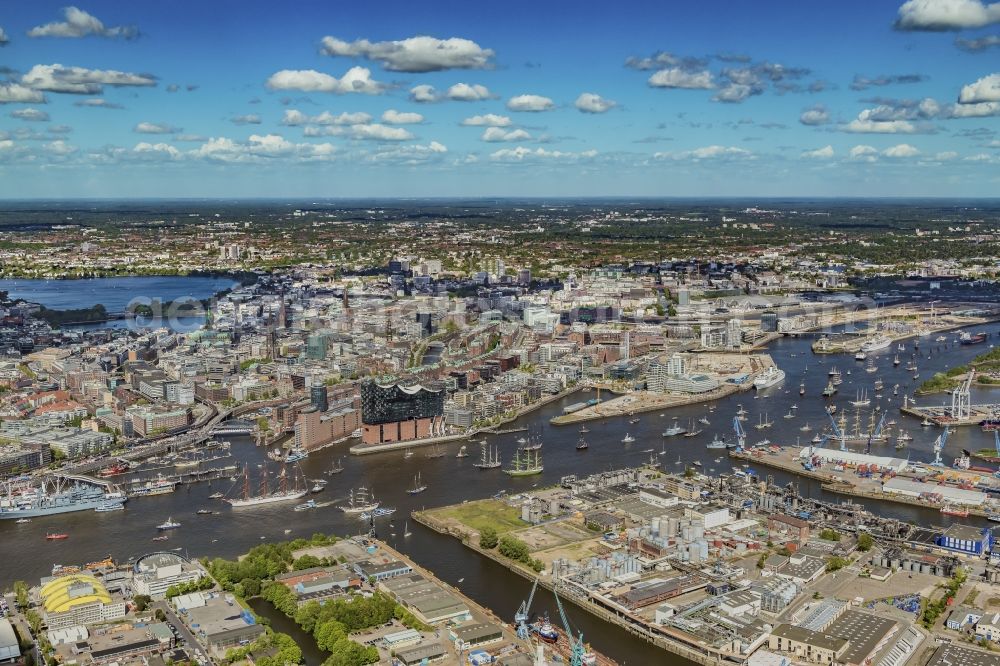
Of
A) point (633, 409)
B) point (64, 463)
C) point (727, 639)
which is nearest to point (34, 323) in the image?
point (64, 463)

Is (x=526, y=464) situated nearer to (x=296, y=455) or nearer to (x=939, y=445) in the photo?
(x=296, y=455)

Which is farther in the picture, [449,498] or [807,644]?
[449,498]

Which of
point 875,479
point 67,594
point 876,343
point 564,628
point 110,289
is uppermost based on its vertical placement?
point 110,289

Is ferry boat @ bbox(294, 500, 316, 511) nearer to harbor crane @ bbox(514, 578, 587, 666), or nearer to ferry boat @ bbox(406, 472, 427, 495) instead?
ferry boat @ bbox(406, 472, 427, 495)

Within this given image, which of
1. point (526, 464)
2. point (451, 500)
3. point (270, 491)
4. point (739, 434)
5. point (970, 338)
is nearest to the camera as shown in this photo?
point (451, 500)

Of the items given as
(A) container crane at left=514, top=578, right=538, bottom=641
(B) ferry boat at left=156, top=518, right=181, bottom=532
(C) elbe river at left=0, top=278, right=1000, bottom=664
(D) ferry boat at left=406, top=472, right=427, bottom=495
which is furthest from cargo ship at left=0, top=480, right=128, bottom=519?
(A) container crane at left=514, top=578, right=538, bottom=641

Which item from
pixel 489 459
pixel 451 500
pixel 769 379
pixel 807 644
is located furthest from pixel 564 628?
pixel 769 379

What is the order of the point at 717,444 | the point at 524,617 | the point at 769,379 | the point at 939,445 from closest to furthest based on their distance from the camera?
the point at 524,617
the point at 939,445
the point at 717,444
the point at 769,379
